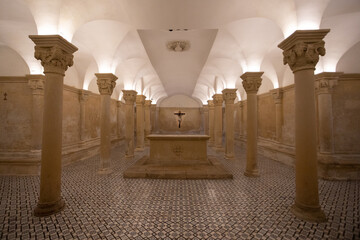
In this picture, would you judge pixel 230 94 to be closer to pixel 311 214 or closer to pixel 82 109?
pixel 311 214

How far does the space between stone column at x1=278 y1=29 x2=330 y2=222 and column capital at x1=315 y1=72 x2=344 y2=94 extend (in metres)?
4.17

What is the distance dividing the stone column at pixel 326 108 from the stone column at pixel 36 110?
12.3 meters

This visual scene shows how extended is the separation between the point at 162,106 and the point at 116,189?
64.4 ft

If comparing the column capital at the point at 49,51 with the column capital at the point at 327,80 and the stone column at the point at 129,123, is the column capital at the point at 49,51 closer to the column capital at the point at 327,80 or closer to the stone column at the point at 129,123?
the stone column at the point at 129,123

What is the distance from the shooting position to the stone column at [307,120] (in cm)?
394

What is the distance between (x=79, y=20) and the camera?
504cm

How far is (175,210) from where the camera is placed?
432 cm

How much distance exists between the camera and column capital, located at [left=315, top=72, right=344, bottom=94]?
23.4 feet

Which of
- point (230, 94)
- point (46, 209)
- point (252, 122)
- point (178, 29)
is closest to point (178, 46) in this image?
point (178, 29)

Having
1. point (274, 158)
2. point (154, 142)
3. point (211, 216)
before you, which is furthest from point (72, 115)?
point (274, 158)

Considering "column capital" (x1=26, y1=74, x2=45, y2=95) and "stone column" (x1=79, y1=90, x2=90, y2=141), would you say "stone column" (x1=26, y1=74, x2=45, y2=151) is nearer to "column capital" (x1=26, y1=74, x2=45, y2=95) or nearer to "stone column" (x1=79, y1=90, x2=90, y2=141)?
"column capital" (x1=26, y1=74, x2=45, y2=95)

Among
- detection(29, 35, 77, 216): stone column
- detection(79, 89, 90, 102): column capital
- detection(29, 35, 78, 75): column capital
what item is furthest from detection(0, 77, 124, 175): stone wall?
detection(29, 35, 78, 75): column capital

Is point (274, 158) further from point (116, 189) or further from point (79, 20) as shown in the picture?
point (79, 20)

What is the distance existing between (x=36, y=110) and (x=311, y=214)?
10559 mm
